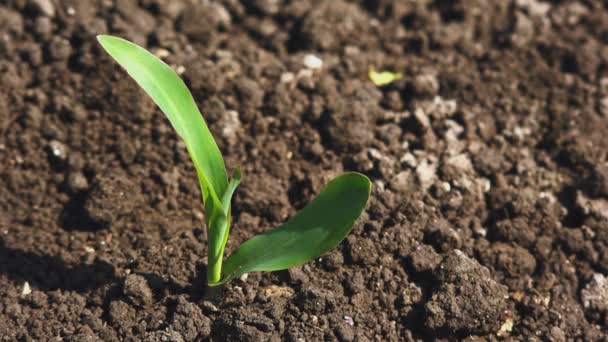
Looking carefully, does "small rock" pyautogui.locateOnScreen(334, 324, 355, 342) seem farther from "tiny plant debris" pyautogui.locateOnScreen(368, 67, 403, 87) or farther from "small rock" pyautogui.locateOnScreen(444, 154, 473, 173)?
"tiny plant debris" pyautogui.locateOnScreen(368, 67, 403, 87)

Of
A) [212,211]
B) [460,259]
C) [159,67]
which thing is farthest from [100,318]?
[460,259]

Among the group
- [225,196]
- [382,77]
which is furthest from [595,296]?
[225,196]

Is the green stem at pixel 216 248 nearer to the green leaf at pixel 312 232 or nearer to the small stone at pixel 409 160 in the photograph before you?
the green leaf at pixel 312 232

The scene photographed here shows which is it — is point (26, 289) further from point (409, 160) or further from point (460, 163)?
point (460, 163)

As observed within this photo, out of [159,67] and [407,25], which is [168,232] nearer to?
[159,67]

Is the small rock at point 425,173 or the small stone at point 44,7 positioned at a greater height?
the small stone at point 44,7

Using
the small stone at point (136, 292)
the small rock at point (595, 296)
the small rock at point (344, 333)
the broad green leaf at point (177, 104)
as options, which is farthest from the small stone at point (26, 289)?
the small rock at point (595, 296)
